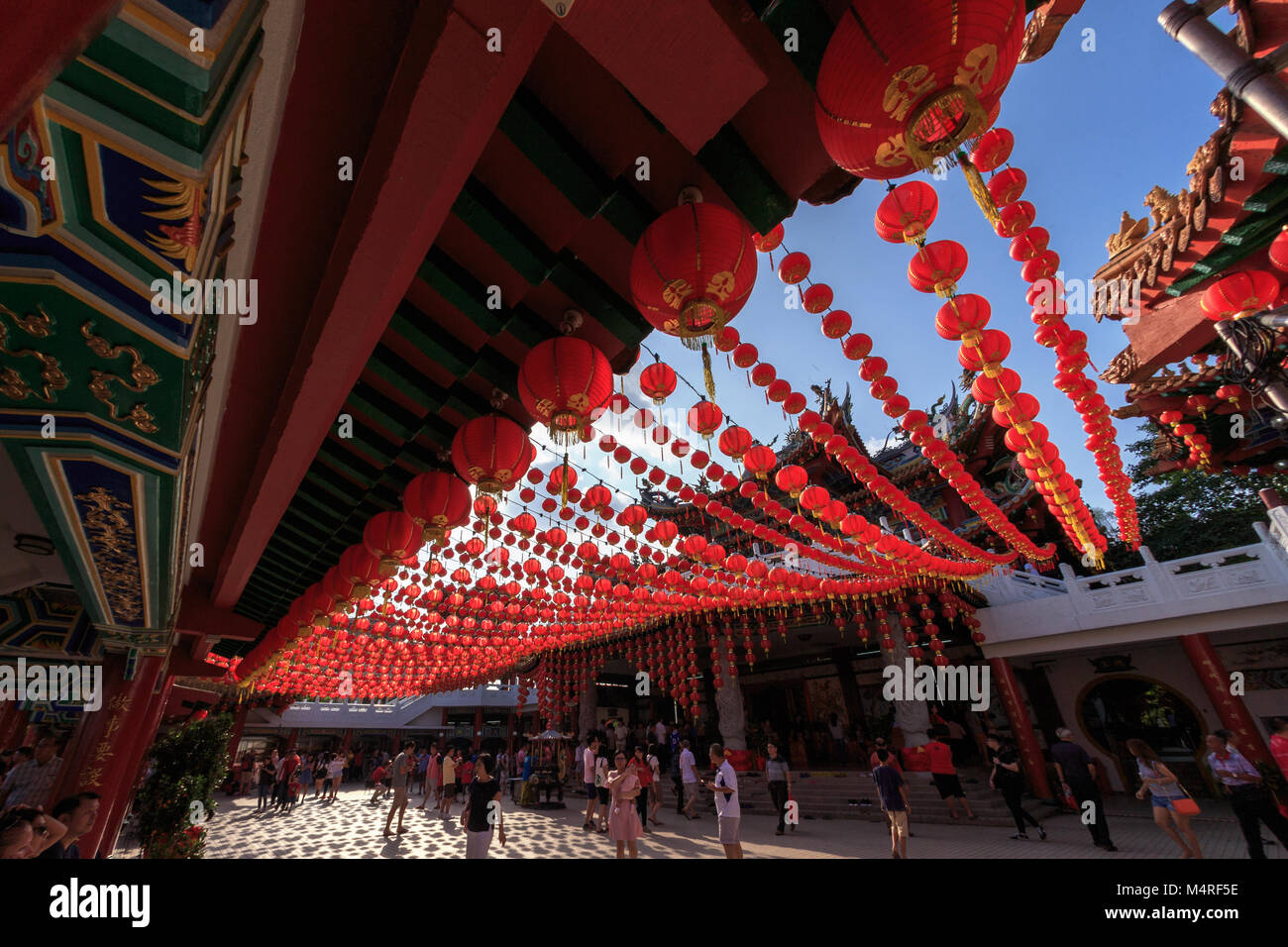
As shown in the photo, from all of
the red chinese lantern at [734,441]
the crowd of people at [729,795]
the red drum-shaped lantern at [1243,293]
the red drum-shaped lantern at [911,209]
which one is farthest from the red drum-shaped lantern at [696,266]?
the red drum-shaped lantern at [1243,293]

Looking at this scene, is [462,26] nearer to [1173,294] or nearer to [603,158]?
[603,158]

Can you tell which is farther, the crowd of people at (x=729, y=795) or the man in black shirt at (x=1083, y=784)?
the man in black shirt at (x=1083, y=784)

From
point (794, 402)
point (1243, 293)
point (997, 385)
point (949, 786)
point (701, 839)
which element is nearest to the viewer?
point (997, 385)

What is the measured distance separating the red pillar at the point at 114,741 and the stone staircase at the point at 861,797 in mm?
10590

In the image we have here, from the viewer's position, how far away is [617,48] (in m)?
1.67

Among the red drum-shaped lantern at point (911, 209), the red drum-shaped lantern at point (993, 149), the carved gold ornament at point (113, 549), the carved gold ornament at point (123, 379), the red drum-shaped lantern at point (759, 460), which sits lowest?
the carved gold ornament at point (113, 549)

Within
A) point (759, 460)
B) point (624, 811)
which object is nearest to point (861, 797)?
point (624, 811)

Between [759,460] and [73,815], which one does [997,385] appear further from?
[73,815]

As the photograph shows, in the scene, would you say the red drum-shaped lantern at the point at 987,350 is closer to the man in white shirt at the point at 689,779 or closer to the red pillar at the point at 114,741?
the man in white shirt at the point at 689,779

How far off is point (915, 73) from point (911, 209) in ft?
5.48

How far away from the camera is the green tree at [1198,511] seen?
16.0 metres

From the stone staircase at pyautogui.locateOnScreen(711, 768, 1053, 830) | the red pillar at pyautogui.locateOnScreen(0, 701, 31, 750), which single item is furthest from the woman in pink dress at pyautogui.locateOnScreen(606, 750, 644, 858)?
the red pillar at pyautogui.locateOnScreen(0, 701, 31, 750)

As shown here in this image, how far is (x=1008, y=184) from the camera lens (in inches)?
145

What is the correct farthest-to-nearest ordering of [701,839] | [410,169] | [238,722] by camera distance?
[238,722] < [701,839] < [410,169]
